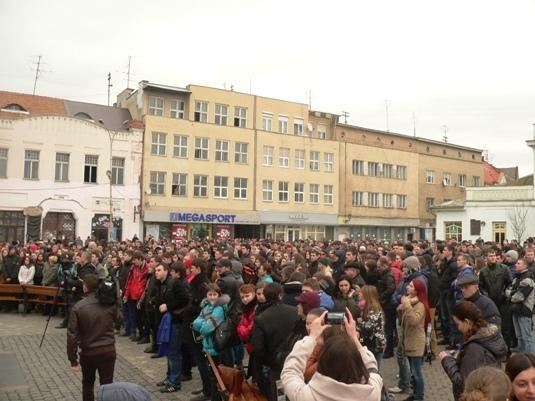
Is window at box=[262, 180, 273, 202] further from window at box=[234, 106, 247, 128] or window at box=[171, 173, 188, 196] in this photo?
window at box=[171, 173, 188, 196]

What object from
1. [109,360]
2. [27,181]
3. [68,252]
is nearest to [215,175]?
[27,181]

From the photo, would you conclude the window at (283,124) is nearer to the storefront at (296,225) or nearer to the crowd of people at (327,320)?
the storefront at (296,225)

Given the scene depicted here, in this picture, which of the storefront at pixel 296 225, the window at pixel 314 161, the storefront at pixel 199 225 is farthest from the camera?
the window at pixel 314 161

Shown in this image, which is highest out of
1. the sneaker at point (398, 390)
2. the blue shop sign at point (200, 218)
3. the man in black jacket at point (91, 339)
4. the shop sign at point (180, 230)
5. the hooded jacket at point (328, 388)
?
the blue shop sign at point (200, 218)

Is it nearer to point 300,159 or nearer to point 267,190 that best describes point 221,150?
point 267,190

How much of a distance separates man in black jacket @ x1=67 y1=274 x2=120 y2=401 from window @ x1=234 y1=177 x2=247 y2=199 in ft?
122

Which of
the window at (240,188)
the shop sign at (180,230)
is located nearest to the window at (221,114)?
the window at (240,188)

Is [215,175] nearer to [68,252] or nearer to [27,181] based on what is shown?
[27,181]

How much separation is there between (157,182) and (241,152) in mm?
7989

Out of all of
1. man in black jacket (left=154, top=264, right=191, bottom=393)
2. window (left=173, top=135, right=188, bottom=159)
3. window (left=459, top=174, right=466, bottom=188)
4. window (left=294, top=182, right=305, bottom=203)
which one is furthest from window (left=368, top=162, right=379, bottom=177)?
man in black jacket (left=154, top=264, right=191, bottom=393)

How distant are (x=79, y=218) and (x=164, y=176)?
7.30 metres

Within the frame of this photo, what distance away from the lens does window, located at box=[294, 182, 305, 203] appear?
4709 cm

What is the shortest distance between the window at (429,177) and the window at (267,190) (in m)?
20.4

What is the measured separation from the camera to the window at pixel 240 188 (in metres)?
43.6
